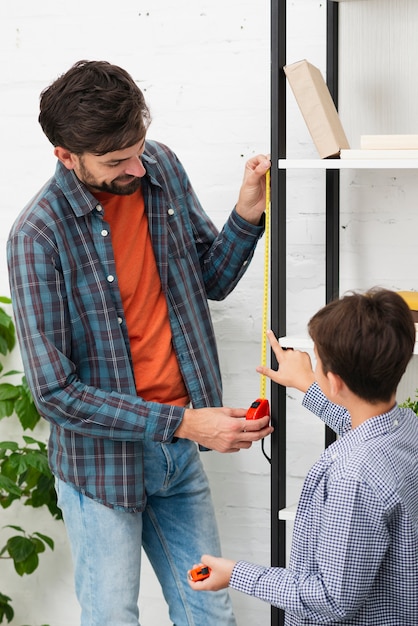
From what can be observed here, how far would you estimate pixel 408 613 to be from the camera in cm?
145

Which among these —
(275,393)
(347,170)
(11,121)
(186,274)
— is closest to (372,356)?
(275,393)

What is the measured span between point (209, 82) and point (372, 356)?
3.79 ft

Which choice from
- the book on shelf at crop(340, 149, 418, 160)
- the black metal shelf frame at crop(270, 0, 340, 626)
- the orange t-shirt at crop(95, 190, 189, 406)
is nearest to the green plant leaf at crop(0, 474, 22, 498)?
the orange t-shirt at crop(95, 190, 189, 406)

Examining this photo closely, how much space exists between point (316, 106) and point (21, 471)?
1.19 m

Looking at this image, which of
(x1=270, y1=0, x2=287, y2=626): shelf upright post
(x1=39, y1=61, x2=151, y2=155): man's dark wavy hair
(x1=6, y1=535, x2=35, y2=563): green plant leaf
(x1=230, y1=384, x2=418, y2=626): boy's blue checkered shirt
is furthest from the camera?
(x1=6, y1=535, x2=35, y2=563): green plant leaf

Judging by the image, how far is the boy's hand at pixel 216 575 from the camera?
5.10ft

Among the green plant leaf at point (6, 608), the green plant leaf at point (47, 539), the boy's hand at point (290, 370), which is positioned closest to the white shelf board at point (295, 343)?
the boy's hand at point (290, 370)

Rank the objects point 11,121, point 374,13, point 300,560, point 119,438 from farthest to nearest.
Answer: point 11,121, point 374,13, point 119,438, point 300,560

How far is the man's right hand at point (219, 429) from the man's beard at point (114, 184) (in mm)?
457

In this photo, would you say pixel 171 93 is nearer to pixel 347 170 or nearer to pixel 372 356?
pixel 347 170

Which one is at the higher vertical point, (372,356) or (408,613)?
(372,356)

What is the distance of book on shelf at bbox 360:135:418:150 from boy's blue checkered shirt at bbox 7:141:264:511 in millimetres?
316

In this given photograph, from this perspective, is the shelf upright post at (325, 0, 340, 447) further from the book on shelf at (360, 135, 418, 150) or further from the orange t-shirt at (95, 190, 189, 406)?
the orange t-shirt at (95, 190, 189, 406)

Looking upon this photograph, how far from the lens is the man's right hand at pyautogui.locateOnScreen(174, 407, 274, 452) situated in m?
1.86
